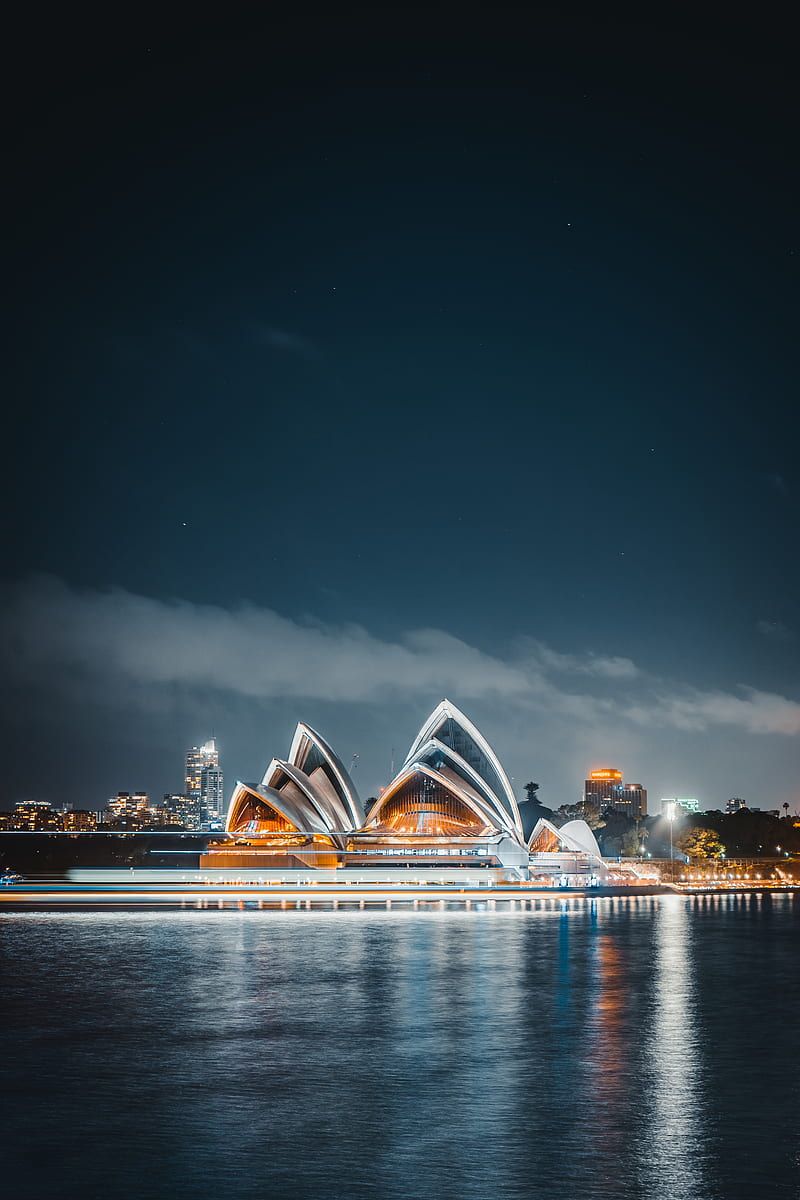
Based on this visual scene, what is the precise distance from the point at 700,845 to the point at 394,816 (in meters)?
48.7

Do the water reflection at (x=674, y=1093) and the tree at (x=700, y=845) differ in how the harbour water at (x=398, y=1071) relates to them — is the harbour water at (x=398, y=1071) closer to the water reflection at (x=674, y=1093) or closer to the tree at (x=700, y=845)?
the water reflection at (x=674, y=1093)

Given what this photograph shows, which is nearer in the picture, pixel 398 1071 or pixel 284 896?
pixel 398 1071

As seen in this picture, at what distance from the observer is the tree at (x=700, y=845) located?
120 m

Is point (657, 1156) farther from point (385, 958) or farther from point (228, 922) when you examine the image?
point (228, 922)

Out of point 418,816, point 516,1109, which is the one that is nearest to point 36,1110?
point 516,1109

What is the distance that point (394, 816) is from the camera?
8312cm

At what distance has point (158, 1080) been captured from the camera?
19.2 m

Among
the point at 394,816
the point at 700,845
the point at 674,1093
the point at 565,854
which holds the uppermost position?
the point at 394,816

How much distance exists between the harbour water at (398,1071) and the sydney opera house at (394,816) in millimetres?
38797

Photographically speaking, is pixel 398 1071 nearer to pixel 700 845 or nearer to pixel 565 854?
pixel 565 854

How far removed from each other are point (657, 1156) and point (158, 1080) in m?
8.37

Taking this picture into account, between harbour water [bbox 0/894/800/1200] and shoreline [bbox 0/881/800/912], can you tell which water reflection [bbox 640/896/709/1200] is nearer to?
harbour water [bbox 0/894/800/1200]

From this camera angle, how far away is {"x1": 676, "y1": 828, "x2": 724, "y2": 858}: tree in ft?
392

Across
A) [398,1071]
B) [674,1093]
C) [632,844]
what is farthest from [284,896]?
[632,844]
